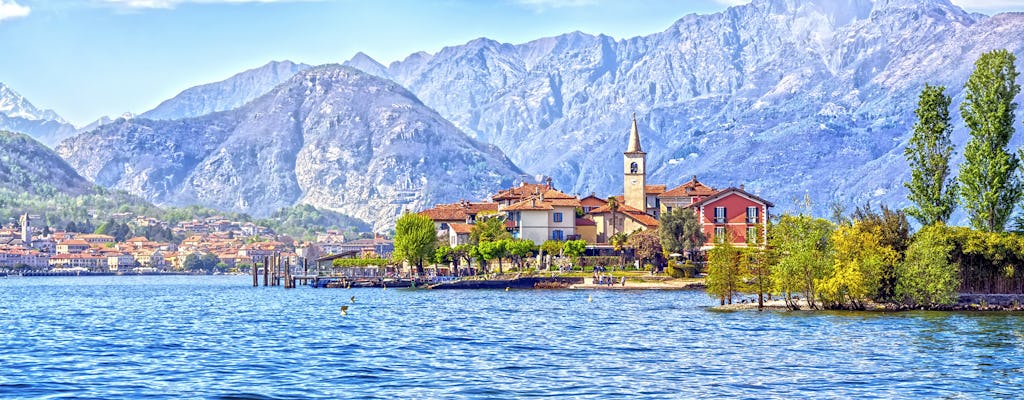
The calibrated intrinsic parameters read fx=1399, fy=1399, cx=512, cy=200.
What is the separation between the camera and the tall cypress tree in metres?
101

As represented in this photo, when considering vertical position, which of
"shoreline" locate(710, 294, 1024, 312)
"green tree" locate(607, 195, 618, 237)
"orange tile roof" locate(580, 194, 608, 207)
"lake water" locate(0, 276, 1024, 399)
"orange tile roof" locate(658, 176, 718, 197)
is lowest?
"lake water" locate(0, 276, 1024, 399)

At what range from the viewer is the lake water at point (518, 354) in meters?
52.1

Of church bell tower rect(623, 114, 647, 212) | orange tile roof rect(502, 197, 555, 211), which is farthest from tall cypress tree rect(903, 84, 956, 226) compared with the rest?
church bell tower rect(623, 114, 647, 212)

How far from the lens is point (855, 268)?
91.6 metres

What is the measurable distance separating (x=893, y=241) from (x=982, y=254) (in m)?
5.96

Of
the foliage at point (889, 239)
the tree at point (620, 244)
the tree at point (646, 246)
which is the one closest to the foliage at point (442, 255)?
the tree at point (620, 244)

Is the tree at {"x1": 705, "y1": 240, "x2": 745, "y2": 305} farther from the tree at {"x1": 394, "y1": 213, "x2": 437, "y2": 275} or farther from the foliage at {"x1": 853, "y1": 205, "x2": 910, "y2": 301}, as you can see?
the tree at {"x1": 394, "y1": 213, "x2": 437, "y2": 275}

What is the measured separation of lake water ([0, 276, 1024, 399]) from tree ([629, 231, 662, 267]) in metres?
56.2

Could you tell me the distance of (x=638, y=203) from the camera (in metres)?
197

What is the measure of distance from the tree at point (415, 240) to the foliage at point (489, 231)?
6.55 m

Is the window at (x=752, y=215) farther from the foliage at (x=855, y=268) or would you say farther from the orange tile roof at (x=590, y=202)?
the foliage at (x=855, y=268)

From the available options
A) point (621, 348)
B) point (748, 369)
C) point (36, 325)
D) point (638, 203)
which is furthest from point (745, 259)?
point (638, 203)

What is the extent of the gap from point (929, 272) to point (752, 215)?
2734 inches

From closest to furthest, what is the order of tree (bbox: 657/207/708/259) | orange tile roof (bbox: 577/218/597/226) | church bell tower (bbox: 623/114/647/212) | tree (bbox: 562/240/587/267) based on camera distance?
tree (bbox: 657/207/708/259) → tree (bbox: 562/240/587/267) → orange tile roof (bbox: 577/218/597/226) → church bell tower (bbox: 623/114/647/212)
